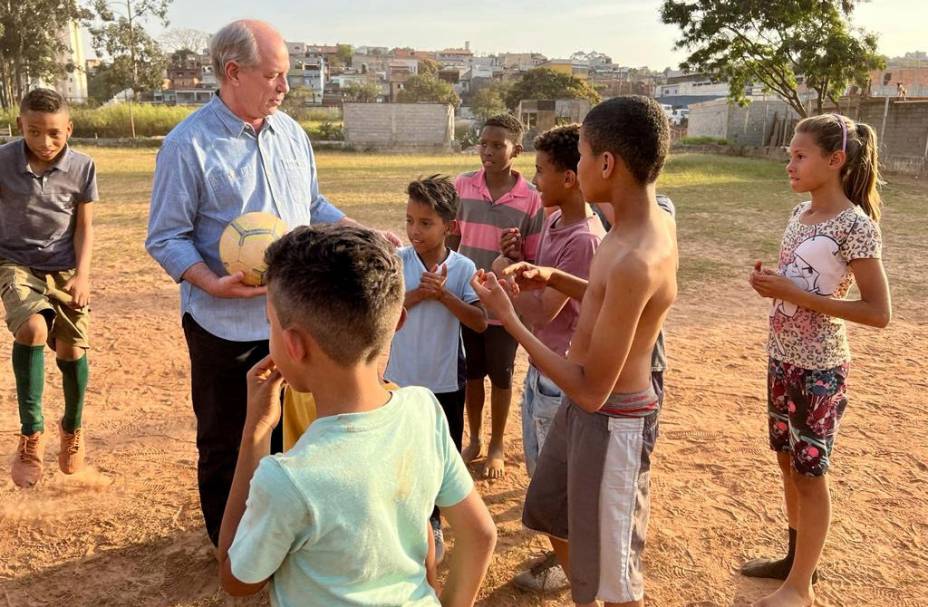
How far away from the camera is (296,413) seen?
225 cm

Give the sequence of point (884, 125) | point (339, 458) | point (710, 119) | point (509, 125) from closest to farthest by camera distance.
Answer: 1. point (339, 458)
2. point (509, 125)
3. point (884, 125)
4. point (710, 119)

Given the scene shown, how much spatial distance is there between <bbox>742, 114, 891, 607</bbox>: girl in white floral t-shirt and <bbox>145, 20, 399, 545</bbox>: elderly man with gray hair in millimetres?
1737

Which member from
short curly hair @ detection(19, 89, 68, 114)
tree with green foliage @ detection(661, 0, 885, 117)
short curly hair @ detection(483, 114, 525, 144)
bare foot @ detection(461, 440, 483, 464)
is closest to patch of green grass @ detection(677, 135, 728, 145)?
tree with green foliage @ detection(661, 0, 885, 117)

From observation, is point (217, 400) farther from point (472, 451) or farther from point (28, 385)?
point (472, 451)

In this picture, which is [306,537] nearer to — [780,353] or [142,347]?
[780,353]

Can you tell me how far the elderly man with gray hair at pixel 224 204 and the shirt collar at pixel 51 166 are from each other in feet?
4.69

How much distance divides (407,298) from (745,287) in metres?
6.91

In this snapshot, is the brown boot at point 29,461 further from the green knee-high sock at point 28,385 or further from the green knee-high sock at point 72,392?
the green knee-high sock at point 72,392

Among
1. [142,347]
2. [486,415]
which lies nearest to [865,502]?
[486,415]

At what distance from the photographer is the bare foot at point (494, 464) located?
431 cm

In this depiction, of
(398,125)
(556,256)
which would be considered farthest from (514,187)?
(398,125)

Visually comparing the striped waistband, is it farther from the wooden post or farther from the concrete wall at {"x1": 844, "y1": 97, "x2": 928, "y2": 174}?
the wooden post

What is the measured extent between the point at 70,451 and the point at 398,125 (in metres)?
37.9

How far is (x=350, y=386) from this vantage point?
1.60 meters
